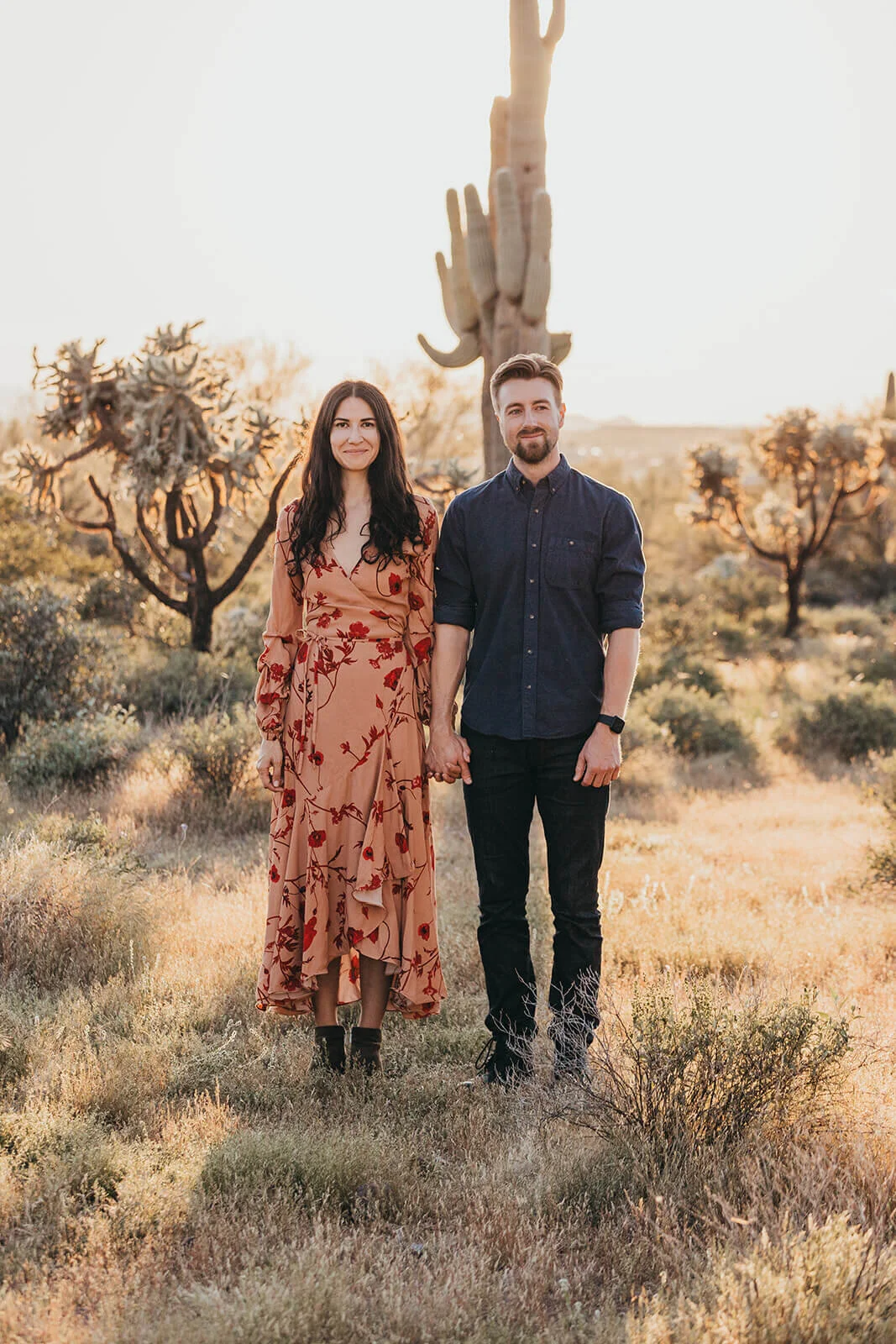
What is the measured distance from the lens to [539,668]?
3543 mm

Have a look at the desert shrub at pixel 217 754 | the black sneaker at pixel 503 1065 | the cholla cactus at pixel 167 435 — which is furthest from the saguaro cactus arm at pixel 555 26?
the black sneaker at pixel 503 1065

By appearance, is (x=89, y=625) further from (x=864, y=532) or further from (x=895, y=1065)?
(x=864, y=532)

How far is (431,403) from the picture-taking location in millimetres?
23281

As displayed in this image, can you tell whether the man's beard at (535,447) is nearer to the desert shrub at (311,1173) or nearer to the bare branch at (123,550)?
the desert shrub at (311,1173)

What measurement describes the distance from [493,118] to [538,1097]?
7346mm

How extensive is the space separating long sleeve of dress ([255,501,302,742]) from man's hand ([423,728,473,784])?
50 centimetres

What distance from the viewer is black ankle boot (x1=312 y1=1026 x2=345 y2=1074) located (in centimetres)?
364

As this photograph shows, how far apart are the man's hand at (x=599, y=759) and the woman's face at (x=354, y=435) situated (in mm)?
1113

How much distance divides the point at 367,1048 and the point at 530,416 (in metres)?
2.09

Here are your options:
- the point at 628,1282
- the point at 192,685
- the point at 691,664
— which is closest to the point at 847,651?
the point at 691,664

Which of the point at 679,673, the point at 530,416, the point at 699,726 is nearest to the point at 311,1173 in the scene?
the point at 530,416

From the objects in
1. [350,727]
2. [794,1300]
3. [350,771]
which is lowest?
[794,1300]

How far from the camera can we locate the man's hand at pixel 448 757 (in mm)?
3602

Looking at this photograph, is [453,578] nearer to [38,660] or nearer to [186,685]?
[38,660]
